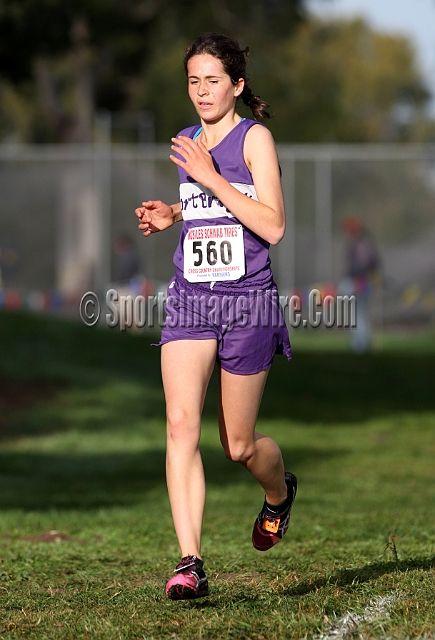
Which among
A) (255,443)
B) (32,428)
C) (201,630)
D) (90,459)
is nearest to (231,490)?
(90,459)

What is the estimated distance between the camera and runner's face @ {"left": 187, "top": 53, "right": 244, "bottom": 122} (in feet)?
16.3

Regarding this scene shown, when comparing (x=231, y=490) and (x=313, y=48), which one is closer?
(x=231, y=490)

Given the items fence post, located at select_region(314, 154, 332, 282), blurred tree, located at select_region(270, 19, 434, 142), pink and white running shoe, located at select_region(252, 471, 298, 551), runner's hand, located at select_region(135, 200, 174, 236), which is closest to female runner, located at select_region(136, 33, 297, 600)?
runner's hand, located at select_region(135, 200, 174, 236)

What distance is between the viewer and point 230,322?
4949 millimetres

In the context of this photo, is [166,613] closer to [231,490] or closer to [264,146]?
[264,146]

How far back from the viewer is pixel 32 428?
1462 centimetres

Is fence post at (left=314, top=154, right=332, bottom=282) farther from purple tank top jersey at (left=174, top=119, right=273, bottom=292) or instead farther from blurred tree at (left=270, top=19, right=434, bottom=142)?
blurred tree at (left=270, top=19, right=434, bottom=142)

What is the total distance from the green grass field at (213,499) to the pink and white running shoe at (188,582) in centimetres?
8

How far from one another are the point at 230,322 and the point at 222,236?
36 cm

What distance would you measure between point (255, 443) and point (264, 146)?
1318mm

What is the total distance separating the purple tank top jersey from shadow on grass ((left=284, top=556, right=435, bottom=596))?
1.35 metres

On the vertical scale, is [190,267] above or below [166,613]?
above

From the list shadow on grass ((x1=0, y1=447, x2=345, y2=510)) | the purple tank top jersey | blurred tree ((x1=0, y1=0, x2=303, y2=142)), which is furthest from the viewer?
blurred tree ((x1=0, y1=0, x2=303, y2=142))

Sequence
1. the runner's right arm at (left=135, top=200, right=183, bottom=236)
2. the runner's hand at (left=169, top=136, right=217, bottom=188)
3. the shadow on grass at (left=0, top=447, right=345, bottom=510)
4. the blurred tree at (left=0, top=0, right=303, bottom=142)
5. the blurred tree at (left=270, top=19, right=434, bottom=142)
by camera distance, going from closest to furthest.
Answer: the runner's hand at (left=169, top=136, right=217, bottom=188)
the runner's right arm at (left=135, top=200, right=183, bottom=236)
the shadow on grass at (left=0, top=447, right=345, bottom=510)
the blurred tree at (left=0, top=0, right=303, bottom=142)
the blurred tree at (left=270, top=19, right=434, bottom=142)
